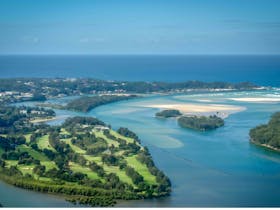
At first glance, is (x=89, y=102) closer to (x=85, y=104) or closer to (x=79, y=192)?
(x=85, y=104)

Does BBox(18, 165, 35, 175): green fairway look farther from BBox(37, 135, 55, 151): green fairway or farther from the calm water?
BBox(37, 135, 55, 151): green fairway

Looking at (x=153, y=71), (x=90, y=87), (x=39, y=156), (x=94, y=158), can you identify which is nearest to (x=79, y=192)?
(x=94, y=158)

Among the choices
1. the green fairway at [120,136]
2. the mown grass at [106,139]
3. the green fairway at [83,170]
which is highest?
the green fairway at [120,136]

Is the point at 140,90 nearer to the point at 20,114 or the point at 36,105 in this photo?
the point at 36,105

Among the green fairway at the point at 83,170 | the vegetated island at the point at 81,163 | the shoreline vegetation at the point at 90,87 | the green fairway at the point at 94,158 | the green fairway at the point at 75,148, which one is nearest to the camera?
the vegetated island at the point at 81,163

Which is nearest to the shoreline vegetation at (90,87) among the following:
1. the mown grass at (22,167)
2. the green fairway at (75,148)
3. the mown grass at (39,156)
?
the green fairway at (75,148)

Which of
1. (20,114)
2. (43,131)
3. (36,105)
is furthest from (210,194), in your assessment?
(36,105)

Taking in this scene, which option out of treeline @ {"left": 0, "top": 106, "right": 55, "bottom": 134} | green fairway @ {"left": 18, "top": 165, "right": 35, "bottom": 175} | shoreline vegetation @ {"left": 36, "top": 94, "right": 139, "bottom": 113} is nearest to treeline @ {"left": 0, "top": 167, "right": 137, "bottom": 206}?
green fairway @ {"left": 18, "top": 165, "right": 35, "bottom": 175}

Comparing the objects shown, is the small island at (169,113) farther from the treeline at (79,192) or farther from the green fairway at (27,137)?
the treeline at (79,192)
